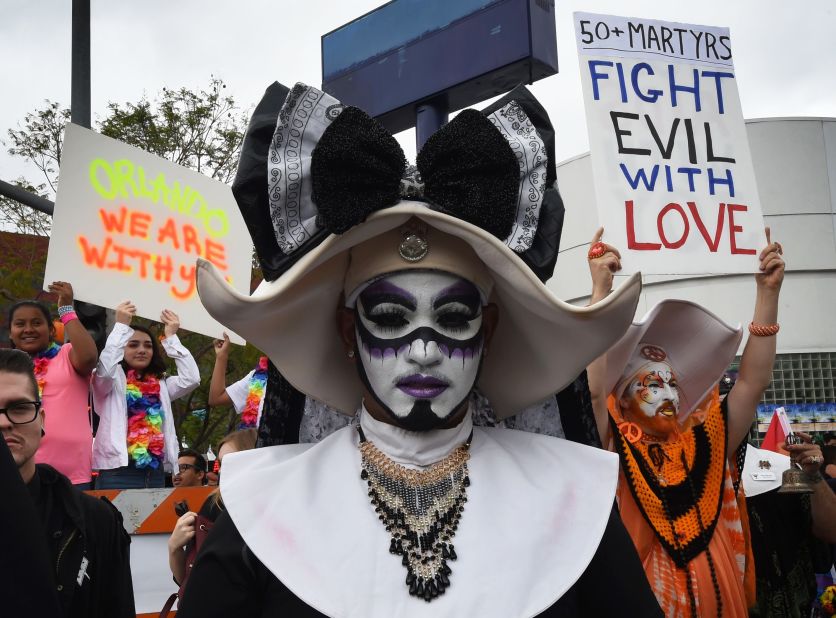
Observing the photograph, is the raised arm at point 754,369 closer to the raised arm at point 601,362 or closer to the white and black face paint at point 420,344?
the raised arm at point 601,362

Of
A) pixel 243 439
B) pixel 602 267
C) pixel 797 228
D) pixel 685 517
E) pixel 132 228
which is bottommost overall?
pixel 685 517

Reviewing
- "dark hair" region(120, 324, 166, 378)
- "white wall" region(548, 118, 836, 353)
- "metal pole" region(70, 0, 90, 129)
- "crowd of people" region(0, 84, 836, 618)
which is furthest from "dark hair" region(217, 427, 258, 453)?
"white wall" region(548, 118, 836, 353)

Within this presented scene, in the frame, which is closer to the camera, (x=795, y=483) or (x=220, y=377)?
(x=795, y=483)

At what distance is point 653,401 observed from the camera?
371 cm

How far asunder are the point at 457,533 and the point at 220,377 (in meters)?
4.54

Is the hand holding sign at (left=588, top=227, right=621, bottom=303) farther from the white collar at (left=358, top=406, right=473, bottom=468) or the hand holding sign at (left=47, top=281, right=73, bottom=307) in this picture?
the hand holding sign at (left=47, top=281, right=73, bottom=307)

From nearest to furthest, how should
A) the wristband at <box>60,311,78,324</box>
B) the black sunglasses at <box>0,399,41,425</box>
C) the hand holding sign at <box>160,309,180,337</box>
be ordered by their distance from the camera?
the black sunglasses at <box>0,399,41,425</box> → the wristband at <box>60,311,78,324</box> → the hand holding sign at <box>160,309,180,337</box>

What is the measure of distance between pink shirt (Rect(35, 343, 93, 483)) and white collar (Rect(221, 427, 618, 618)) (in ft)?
9.42

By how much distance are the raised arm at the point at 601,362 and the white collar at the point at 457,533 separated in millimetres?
1236

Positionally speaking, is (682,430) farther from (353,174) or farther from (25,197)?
(25,197)

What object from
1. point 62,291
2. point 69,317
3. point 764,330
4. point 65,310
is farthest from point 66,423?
point 764,330

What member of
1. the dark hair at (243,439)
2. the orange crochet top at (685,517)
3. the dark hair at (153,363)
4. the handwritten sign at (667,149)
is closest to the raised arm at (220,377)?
the dark hair at (153,363)

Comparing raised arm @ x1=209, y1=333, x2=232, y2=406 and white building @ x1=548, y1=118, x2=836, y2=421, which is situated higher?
white building @ x1=548, y1=118, x2=836, y2=421

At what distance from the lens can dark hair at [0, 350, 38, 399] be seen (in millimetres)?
2906
